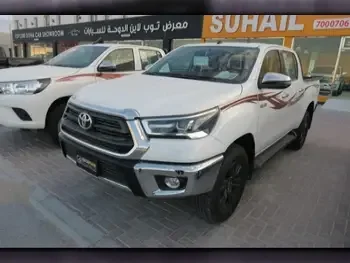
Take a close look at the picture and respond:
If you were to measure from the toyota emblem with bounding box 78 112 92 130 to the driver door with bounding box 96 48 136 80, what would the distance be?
2347 millimetres

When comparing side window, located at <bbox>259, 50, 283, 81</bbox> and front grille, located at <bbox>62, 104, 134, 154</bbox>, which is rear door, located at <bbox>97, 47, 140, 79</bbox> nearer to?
front grille, located at <bbox>62, 104, 134, 154</bbox>

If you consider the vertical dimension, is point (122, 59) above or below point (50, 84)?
above

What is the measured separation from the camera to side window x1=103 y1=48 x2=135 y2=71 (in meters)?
5.00

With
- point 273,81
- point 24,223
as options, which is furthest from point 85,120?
point 273,81

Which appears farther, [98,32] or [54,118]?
[98,32]

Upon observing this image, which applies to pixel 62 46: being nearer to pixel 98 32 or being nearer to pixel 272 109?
pixel 98 32

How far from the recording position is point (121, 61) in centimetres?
520

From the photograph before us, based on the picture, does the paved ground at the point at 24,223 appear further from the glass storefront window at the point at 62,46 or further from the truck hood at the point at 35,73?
the glass storefront window at the point at 62,46

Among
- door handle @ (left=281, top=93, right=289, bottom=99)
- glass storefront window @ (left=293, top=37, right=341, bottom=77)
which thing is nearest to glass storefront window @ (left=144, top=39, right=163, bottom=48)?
glass storefront window @ (left=293, top=37, right=341, bottom=77)

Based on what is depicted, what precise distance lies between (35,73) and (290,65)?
378 centimetres

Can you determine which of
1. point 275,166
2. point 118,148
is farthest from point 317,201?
point 118,148

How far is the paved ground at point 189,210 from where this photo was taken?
2.48 metres

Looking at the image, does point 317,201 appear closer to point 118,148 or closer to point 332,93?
point 118,148

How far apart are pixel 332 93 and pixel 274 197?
9.55 metres
